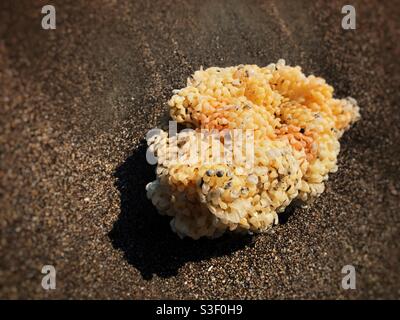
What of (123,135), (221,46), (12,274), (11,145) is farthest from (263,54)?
(12,274)

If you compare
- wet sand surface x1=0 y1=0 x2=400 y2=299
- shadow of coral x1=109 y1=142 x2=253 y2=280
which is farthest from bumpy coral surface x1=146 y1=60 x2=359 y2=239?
wet sand surface x1=0 y1=0 x2=400 y2=299

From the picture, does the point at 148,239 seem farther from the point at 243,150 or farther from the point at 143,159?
the point at 243,150

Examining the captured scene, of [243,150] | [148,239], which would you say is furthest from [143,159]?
[243,150]

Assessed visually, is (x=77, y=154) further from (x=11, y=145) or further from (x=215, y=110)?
(x=215, y=110)

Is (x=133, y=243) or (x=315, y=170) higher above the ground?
(x=315, y=170)

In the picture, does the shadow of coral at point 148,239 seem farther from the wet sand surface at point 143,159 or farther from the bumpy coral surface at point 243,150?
the bumpy coral surface at point 243,150
